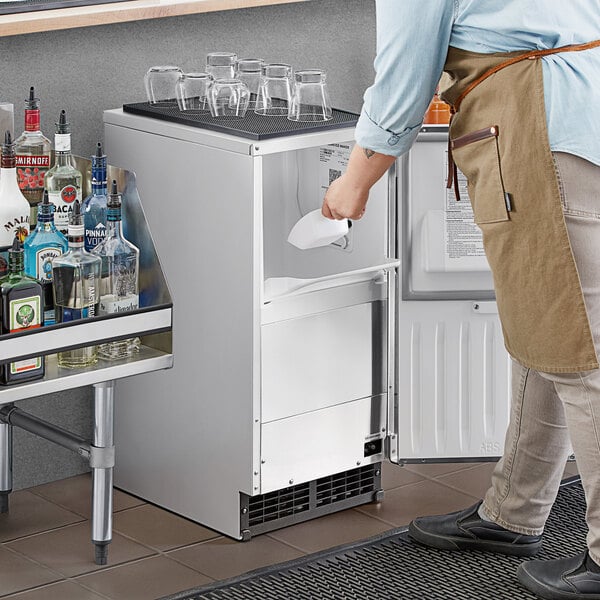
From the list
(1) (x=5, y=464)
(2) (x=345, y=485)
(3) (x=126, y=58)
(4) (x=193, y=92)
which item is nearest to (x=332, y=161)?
(4) (x=193, y=92)

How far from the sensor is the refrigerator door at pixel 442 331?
3443mm

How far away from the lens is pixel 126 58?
11.1 feet

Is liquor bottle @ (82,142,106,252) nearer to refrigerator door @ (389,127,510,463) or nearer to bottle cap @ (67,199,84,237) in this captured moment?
bottle cap @ (67,199,84,237)

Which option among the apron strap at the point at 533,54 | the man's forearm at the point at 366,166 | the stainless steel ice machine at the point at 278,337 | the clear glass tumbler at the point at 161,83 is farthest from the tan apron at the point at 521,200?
the clear glass tumbler at the point at 161,83

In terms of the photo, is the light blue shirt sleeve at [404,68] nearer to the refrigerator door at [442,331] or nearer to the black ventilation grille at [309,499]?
the refrigerator door at [442,331]

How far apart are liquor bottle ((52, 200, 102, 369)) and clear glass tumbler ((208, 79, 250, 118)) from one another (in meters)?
0.54

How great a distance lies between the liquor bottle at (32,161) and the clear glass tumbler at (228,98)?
43 centimetres

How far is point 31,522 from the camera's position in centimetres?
325

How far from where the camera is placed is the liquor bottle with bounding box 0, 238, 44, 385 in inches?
102

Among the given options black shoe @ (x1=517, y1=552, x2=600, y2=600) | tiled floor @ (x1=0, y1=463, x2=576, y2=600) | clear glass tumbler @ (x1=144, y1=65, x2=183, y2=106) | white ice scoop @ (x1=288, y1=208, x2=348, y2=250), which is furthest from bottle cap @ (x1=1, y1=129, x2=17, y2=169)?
black shoe @ (x1=517, y1=552, x2=600, y2=600)

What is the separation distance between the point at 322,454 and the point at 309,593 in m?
0.44

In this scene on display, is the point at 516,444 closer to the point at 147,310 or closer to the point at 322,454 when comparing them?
the point at 322,454

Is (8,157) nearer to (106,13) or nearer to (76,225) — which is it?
(76,225)

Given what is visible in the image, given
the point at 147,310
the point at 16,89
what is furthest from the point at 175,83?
the point at 147,310
